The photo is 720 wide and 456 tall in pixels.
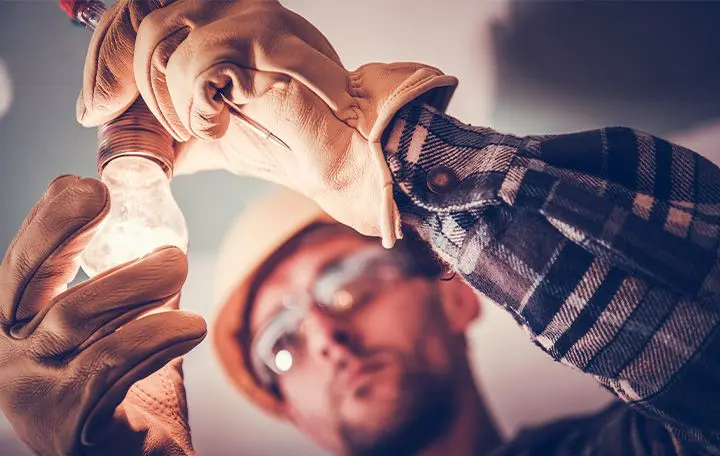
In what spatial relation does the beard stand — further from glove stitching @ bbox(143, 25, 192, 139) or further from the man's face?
glove stitching @ bbox(143, 25, 192, 139)

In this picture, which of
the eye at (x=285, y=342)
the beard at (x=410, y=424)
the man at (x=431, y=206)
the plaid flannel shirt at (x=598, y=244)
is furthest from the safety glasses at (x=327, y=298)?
the plaid flannel shirt at (x=598, y=244)

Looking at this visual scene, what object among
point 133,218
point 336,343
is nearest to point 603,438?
point 336,343

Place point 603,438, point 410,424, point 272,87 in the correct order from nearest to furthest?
point 272,87
point 603,438
point 410,424

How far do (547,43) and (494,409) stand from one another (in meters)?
0.74

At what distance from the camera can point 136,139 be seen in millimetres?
633

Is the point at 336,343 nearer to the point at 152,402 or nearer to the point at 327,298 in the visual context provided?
the point at 327,298

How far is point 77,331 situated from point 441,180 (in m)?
0.40

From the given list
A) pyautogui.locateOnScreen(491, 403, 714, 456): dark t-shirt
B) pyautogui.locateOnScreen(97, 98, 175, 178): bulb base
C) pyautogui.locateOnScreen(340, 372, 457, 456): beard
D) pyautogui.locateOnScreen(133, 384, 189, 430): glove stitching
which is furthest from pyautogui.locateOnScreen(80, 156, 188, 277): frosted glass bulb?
pyautogui.locateOnScreen(491, 403, 714, 456): dark t-shirt

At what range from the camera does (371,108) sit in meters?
0.61

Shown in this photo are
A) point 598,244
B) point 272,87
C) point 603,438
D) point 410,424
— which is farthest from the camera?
point 410,424

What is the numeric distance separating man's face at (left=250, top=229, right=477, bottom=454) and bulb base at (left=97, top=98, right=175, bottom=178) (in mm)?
412

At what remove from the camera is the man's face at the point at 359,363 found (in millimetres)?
997

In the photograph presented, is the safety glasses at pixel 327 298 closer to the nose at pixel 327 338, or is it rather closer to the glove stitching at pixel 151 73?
the nose at pixel 327 338

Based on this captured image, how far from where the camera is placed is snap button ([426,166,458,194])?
564 millimetres
